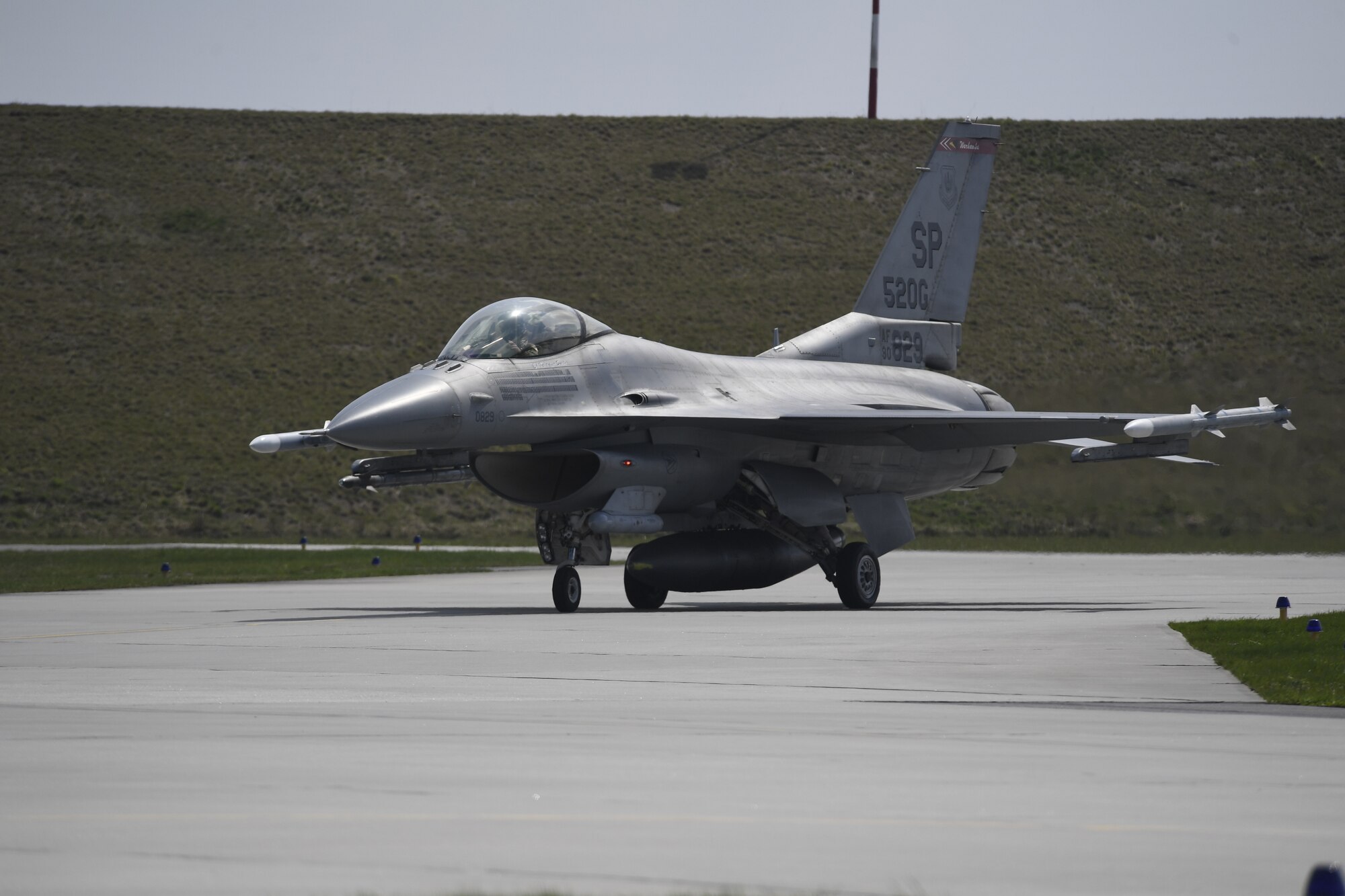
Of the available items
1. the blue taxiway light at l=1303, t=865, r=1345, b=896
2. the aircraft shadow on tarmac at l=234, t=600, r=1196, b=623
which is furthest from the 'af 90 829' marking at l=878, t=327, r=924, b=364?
the blue taxiway light at l=1303, t=865, r=1345, b=896

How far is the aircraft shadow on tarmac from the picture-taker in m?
18.8

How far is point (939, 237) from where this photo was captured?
26422 mm

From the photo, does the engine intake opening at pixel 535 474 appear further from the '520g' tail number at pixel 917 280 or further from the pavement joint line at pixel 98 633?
the '520g' tail number at pixel 917 280

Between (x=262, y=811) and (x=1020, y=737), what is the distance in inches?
154

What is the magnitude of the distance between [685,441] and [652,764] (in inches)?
531

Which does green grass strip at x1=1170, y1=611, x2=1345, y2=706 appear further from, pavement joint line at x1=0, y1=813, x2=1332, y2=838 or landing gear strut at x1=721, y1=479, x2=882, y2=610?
landing gear strut at x1=721, y1=479, x2=882, y2=610

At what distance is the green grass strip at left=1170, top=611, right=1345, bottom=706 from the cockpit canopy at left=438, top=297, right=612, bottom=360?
25.8ft

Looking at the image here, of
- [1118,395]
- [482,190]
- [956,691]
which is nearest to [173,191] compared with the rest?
[482,190]

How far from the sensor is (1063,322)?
74125mm

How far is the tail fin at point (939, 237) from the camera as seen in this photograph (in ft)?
85.8

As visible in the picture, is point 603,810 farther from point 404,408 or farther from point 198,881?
point 404,408

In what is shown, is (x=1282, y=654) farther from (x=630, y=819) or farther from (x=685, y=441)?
(x=685, y=441)

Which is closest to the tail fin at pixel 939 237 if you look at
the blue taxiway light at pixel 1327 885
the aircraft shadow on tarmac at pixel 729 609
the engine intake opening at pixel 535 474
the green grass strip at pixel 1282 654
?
the aircraft shadow on tarmac at pixel 729 609

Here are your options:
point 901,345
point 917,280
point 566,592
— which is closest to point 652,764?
point 566,592
